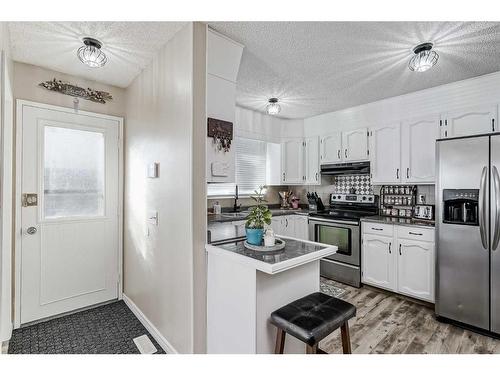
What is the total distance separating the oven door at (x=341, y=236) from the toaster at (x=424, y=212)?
2.44ft

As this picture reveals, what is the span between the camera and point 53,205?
8.22 feet

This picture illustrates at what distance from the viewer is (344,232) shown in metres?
3.46

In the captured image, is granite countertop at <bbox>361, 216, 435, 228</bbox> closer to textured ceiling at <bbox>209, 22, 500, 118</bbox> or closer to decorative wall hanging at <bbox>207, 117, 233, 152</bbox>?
textured ceiling at <bbox>209, 22, 500, 118</bbox>

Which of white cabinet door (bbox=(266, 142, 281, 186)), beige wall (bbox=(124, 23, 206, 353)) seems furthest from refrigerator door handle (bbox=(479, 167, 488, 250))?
white cabinet door (bbox=(266, 142, 281, 186))

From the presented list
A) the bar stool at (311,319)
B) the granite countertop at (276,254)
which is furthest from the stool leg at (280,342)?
the granite countertop at (276,254)

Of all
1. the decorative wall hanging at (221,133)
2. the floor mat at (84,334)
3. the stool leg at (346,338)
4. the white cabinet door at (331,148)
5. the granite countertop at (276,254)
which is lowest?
the floor mat at (84,334)

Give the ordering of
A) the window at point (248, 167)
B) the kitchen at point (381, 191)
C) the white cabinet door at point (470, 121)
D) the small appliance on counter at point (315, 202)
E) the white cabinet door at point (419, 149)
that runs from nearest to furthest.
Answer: the kitchen at point (381, 191), the white cabinet door at point (470, 121), the white cabinet door at point (419, 149), the window at point (248, 167), the small appliance on counter at point (315, 202)

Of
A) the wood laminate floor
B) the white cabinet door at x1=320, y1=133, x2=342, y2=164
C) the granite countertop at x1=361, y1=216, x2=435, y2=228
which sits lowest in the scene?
the wood laminate floor

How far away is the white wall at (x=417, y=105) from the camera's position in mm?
2654

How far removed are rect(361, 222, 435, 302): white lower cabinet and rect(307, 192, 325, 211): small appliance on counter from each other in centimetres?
94

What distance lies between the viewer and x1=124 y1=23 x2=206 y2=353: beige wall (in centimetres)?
173

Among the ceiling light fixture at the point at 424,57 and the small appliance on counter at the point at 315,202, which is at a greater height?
the ceiling light fixture at the point at 424,57

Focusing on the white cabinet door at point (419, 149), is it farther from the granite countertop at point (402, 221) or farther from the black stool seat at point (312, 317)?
the black stool seat at point (312, 317)

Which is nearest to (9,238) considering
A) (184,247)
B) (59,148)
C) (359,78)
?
(59,148)
